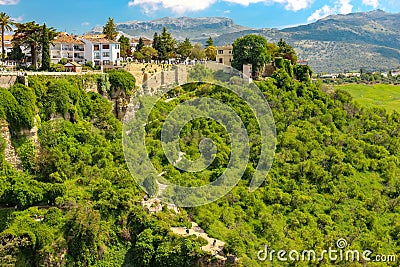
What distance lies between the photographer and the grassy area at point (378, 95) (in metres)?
59.2

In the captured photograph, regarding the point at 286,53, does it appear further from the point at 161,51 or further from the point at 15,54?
the point at 15,54

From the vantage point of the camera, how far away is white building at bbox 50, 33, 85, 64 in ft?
137

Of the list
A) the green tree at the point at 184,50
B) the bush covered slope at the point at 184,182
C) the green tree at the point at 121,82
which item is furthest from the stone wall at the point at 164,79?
the green tree at the point at 184,50

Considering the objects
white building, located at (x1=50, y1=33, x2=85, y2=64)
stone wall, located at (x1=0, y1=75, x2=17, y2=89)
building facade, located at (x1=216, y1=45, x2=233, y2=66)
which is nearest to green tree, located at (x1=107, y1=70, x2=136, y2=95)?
white building, located at (x1=50, y1=33, x2=85, y2=64)

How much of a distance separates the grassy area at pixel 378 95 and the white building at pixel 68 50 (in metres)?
33.4

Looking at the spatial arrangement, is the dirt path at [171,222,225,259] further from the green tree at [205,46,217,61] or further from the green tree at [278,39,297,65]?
the green tree at [205,46,217,61]

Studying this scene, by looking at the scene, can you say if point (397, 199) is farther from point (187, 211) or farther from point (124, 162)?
point (124, 162)

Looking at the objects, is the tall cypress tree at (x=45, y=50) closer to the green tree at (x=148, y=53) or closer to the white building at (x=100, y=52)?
the white building at (x=100, y=52)

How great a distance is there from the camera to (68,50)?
42500 millimetres

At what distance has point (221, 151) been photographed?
30.5 meters

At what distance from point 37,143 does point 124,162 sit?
509 centimetres

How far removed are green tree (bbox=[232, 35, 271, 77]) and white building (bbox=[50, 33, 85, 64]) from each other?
46.2 feet

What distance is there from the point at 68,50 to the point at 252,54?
54.0 ft

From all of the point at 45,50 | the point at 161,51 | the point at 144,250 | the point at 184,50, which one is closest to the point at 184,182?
the point at 144,250
